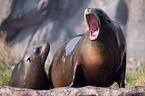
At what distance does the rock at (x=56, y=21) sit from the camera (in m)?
8.41

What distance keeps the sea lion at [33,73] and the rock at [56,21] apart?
568 centimetres

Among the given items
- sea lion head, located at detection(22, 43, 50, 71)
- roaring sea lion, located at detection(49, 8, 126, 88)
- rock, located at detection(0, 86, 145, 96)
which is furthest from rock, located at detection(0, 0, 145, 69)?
rock, located at detection(0, 86, 145, 96)

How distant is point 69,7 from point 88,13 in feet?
25.8

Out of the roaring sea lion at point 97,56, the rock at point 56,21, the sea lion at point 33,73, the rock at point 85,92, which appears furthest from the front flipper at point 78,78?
the rock at point 56,21

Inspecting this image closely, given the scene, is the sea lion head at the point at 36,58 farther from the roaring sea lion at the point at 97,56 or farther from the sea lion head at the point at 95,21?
the sea lion head at the point at 95,21

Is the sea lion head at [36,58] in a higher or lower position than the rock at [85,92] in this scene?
higher

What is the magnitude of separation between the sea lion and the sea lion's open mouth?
3.46ft

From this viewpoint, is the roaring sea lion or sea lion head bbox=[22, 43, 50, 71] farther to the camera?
sea lion head bbox=[22, 43, 50, 71]

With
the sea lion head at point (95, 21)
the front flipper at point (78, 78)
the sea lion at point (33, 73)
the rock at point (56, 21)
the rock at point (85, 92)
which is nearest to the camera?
the rock at point (85, 92)

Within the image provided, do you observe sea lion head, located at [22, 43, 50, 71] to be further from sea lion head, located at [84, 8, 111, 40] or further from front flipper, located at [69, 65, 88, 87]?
sea lion head, located at [84, 8, 111, 40]

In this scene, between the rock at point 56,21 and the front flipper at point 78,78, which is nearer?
the front flipper at point 78,78

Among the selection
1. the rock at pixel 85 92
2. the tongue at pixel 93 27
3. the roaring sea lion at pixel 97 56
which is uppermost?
the tongue at pixel 93 27

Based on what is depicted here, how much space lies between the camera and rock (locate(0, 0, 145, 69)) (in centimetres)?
841

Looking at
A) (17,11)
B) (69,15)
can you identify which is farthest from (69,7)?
(17,11)
